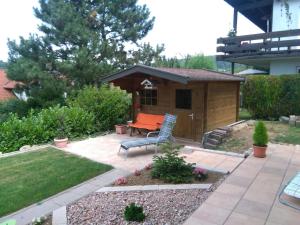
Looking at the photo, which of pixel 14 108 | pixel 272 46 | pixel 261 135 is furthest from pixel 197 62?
pixel 261 135

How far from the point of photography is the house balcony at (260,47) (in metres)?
13.2

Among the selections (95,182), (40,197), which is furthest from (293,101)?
(40,197)

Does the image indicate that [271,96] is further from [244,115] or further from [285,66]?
[285,66]

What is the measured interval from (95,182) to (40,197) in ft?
3.72

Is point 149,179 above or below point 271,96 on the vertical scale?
below

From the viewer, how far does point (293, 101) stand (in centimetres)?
1157

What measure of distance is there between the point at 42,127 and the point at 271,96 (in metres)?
9.41

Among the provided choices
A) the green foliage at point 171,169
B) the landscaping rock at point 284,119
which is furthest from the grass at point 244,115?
the green foliage at point 171,169

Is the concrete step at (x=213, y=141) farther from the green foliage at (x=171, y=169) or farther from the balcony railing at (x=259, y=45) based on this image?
the balcony railing at (x=259, y=45)

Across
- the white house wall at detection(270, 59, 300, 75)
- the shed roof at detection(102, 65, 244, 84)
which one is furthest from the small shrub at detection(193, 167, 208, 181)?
the white house wall at detection(270, 59, 300, 75)

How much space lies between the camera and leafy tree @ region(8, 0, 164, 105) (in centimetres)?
1584

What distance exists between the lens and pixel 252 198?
4496 mm

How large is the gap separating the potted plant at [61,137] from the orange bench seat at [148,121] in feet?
7.72

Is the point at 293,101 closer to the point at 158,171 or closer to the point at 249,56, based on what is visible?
the point at 249,56
